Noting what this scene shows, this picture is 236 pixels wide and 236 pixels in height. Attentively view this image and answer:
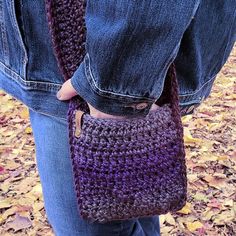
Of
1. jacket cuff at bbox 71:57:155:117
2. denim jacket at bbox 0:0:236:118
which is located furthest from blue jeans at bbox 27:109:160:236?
jacket cuff at bbox 71:57:155:117

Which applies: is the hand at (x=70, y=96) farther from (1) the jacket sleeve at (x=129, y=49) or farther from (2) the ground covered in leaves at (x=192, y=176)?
(2) the ground covered in leaves at (x=192, y=176)

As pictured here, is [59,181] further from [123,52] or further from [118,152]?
[123,52]

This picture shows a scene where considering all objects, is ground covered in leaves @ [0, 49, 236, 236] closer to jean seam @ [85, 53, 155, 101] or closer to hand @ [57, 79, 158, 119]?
hand @ [57, 79, 158, 119]

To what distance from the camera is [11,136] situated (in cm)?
374

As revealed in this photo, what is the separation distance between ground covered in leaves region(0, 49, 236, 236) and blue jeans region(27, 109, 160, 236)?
4.98 feet

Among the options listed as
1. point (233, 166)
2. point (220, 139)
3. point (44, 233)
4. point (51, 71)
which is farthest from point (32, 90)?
point (220, 139)

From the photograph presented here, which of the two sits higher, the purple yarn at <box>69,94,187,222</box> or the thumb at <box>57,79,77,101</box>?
the thumb at <box>57,79,77,101</box>

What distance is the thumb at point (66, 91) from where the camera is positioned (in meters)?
1.07

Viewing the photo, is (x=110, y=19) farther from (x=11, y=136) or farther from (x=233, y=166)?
(x=11, y=136)

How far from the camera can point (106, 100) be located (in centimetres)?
98

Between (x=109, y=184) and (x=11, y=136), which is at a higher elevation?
(x=109, y=184)

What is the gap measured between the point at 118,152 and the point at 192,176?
2.15 metres

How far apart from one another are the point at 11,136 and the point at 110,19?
9.77ft

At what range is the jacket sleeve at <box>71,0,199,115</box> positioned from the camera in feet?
2.82
